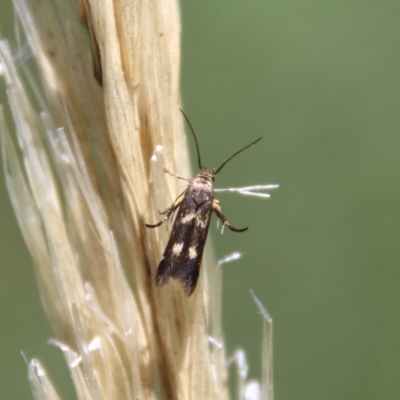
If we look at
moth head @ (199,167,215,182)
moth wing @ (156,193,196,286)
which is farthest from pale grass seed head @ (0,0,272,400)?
moth head @ (199,167,215,182)

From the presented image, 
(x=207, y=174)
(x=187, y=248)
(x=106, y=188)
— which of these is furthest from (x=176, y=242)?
(x=207, y=174)

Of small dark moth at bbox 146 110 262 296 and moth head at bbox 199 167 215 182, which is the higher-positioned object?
small dark moth at bbox 146 110 262 296

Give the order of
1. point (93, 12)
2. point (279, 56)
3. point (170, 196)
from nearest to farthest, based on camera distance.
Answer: point (93, 12)
point (170, 196)
point (279, 56)

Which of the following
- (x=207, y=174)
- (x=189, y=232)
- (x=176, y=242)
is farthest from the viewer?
(x=207, y=174)

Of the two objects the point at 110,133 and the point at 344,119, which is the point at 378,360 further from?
the point at 110,133

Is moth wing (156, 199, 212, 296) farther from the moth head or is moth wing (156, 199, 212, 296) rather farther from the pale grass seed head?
the moth head

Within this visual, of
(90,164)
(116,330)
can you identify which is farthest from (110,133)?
(116,330)

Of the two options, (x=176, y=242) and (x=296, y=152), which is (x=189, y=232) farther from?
(x=296, y=152)
